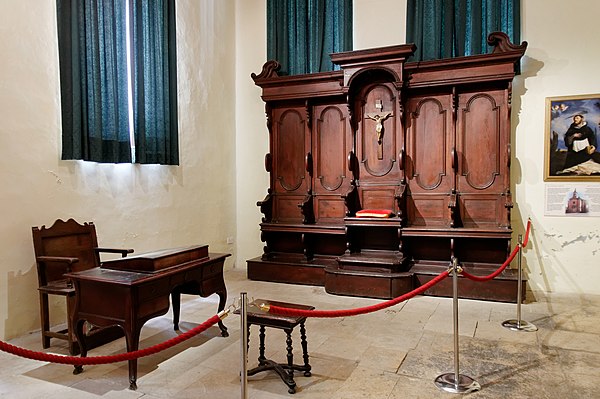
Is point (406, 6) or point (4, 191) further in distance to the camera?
point (406, 6)

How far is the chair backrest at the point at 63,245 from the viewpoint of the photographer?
12.5 feet

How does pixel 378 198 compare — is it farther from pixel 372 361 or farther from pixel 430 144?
pixel 372 361

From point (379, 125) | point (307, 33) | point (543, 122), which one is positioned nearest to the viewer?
point (543, 122)

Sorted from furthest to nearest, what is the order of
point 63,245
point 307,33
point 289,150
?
1. point 307,33
2. point 289,150
3. point 63,245

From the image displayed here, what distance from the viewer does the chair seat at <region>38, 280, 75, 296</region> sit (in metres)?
3.51

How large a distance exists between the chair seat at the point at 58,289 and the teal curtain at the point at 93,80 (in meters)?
1.24

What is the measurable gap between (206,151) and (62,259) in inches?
124

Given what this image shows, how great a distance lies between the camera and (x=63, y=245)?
407 centimetres

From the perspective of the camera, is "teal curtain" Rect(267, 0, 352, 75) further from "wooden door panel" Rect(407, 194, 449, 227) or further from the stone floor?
the stone floor

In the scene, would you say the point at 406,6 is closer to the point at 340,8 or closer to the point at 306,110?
the point at 340,8

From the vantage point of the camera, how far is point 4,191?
12.5ft

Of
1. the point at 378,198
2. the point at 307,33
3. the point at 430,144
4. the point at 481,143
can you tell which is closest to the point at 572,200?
the point at 481,143

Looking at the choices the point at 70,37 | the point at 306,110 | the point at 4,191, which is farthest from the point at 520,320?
the point at 70,37

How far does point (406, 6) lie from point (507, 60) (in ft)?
5.39
